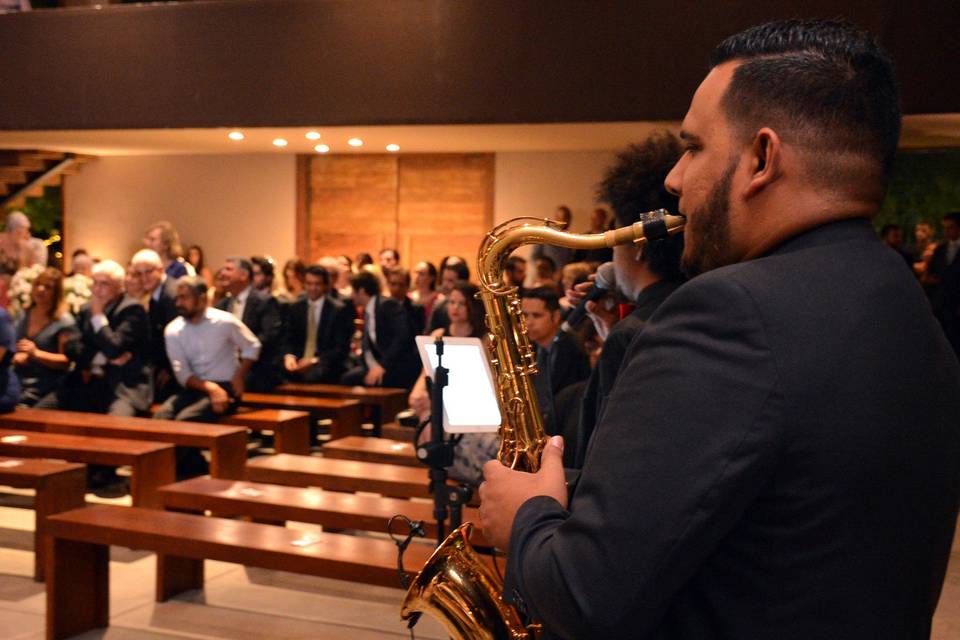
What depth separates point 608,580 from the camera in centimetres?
111

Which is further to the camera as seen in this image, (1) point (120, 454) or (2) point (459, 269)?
(2) point (459, 269)

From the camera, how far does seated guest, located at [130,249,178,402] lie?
7.38 metres

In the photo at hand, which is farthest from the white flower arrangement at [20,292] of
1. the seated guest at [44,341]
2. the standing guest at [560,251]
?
the standing guest at [560,251]

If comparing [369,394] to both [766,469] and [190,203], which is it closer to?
[766,469]

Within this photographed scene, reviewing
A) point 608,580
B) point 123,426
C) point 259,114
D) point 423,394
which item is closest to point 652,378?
point 608,580

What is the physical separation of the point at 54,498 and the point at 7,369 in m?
1.49

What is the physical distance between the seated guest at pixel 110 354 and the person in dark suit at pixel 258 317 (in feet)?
3.48

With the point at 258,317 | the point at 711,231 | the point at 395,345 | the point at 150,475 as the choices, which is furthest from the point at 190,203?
the point at 711,231

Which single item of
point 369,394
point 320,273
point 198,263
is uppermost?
point 198,263

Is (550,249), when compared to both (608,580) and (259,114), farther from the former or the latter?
(608,580)

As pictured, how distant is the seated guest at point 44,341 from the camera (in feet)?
22.3

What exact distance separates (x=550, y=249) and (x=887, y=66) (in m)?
10.3

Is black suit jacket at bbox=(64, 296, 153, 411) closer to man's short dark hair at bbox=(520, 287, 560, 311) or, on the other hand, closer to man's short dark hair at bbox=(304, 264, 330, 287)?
man's short dark hair at bbox=(304, 264, 330, 287)

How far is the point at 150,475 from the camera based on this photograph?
553 centimetres
